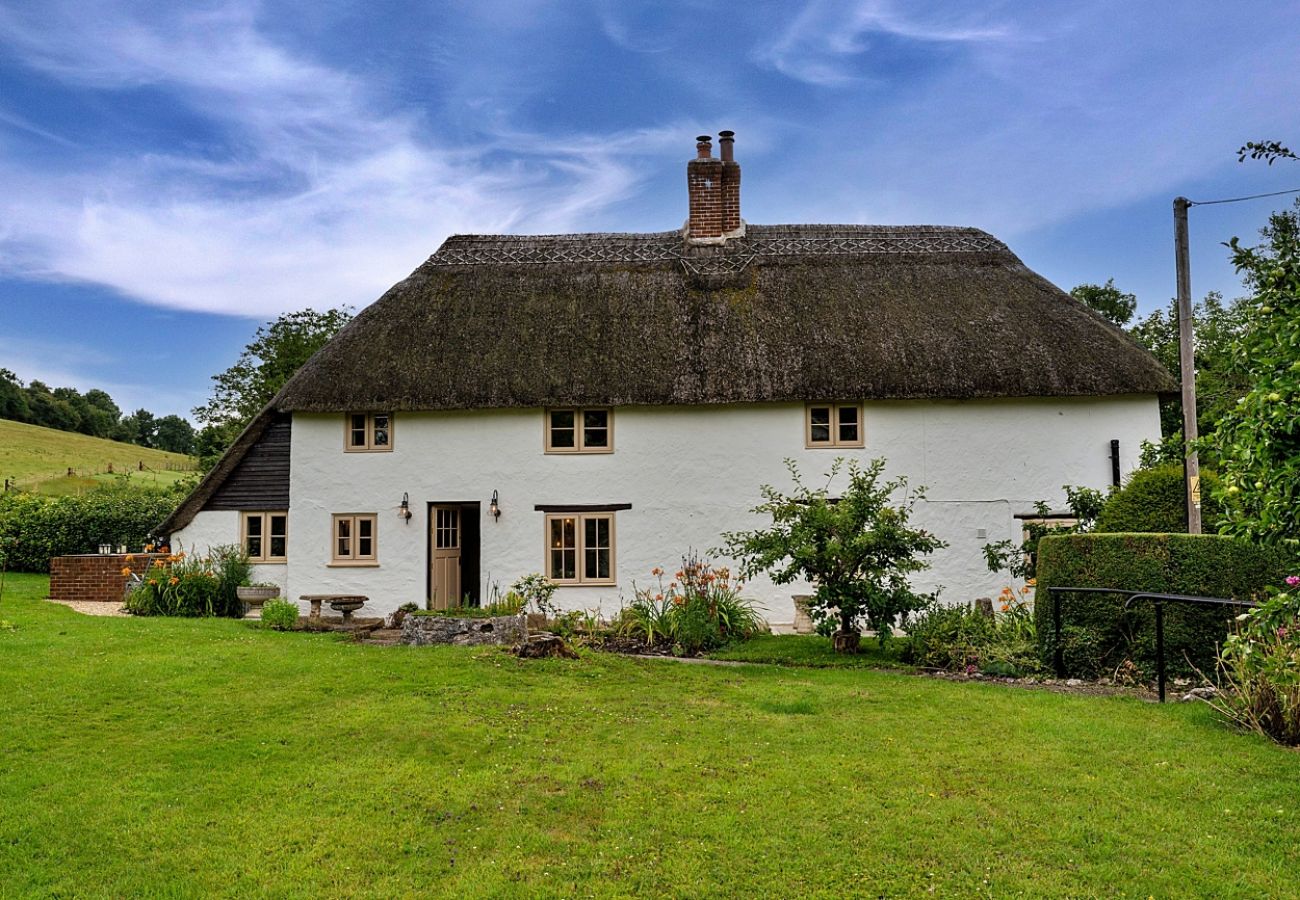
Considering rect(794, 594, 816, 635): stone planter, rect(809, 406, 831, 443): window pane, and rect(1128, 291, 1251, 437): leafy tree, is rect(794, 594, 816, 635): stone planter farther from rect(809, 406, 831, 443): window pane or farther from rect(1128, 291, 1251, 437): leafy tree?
rect(1128, 291, 1251, 437): leafy tree

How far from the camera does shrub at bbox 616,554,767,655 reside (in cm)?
1166

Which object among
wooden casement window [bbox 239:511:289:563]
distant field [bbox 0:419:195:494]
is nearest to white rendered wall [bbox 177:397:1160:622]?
wooden casement window [bbox 239:511:289:563]

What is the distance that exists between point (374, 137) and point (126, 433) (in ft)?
197

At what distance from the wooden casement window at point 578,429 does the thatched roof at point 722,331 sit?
0.49 metres

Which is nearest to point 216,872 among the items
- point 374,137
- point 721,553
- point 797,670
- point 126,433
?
point 797,670

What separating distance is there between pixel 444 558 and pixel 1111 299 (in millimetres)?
24543

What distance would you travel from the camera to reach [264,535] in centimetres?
1648

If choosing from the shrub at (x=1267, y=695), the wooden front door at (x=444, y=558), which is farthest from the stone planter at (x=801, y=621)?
the shrub at (x=1267, y=695)

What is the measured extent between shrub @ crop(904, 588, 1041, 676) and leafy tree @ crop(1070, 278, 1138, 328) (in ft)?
71.5

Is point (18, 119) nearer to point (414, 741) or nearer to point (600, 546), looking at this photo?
point (600, 546)

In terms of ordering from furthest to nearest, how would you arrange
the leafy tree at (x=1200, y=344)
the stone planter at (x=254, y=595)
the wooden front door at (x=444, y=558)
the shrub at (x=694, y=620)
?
the leafy tree at (x=1200, y=344)
the wooden front door at (x=444, y=558)
the stone planter at (x=254, y=595)
the shrub at (x=694, y=620)

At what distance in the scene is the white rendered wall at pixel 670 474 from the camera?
1504 cm

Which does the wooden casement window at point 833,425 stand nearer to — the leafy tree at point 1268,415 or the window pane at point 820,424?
the window pane at point 820,424

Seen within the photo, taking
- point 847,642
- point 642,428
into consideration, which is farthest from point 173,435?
point 847,642
